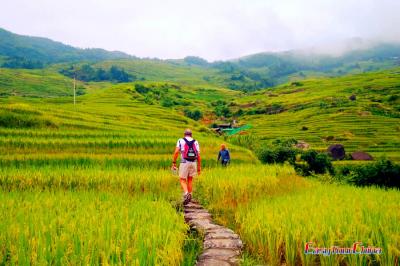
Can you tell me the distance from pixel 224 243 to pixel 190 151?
3.69 m

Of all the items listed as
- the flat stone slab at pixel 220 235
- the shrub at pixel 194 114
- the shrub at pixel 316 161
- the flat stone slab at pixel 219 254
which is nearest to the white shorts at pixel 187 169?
the flat stone slab at pixel 220 235

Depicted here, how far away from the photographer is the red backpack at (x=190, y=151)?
9203 millimetres

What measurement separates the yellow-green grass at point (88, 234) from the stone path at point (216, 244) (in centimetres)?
40

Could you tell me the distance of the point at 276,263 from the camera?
5.40 meters

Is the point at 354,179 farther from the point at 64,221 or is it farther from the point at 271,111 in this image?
the point at 271,111

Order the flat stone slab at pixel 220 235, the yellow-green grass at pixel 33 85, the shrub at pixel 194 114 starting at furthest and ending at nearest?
the yellow-green grass at pixel 33 85, the shrub at pixel 194 114, the flat stone slab at pixel 220 235

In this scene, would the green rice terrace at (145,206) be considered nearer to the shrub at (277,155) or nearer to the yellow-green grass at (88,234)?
the yellow-green grass at (88,234)

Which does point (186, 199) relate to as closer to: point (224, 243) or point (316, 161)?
point (224, 243)

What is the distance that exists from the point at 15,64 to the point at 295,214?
165 meters

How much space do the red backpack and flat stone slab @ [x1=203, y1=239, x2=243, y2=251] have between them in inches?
137

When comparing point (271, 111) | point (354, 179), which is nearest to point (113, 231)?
point (354, 179)

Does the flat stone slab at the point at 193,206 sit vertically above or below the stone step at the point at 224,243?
below

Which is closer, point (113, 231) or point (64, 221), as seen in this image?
point (113, 231)

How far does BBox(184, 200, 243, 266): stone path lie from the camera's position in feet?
17.0
